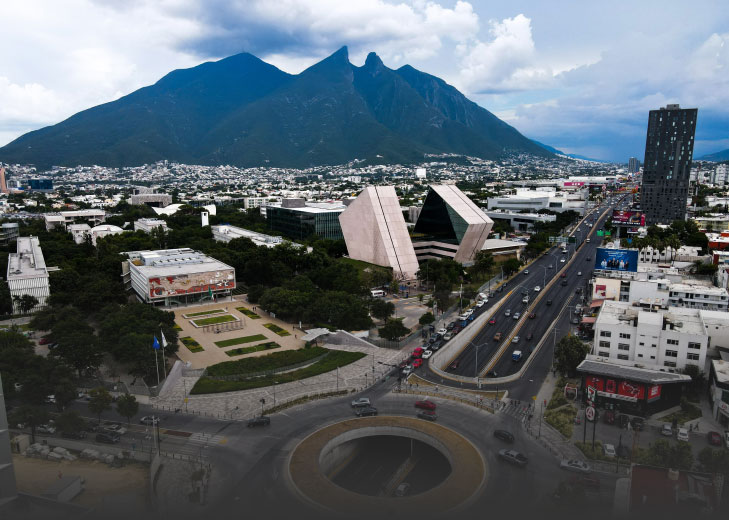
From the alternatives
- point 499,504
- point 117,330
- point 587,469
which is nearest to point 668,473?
point 587,469

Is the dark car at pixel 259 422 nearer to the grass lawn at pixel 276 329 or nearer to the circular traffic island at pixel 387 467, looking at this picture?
the circular traffic island at pixel 387 467

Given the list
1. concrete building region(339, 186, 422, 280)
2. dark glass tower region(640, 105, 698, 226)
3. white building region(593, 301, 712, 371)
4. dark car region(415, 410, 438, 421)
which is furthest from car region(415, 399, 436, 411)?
dark glass tower region(640, 105, 698, 226)

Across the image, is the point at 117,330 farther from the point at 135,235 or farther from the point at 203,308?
the point at 135,235

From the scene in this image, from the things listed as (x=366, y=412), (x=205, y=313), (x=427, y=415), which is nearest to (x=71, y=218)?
(x=205, y=313)

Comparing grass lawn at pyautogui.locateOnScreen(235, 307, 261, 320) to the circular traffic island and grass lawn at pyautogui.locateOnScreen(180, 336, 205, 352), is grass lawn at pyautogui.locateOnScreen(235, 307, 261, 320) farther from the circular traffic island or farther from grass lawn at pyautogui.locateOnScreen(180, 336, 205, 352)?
the circular traffic island

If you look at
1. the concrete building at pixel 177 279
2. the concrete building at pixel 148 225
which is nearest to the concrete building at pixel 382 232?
the concrete building at pixel 177 279
